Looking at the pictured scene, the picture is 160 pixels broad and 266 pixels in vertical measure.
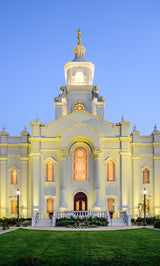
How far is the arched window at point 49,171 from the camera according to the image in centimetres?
3646

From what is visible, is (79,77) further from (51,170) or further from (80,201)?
(80,201)

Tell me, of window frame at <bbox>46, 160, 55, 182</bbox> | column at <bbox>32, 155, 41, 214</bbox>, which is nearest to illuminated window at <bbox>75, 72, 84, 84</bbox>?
window frame at <bbox>46, 160, 55, 182</bbox>

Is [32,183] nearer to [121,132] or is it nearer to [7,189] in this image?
[7,189]

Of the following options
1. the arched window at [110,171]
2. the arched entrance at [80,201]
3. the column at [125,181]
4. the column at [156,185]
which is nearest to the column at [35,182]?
the arched entrance at [80,201]

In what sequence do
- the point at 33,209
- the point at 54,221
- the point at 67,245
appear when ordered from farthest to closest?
the point at 33,209 < the point at 54,221 < the point at 67,245

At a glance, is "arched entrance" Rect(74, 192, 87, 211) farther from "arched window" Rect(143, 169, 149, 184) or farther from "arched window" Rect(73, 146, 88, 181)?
"arched window" Rect(143, 169, 149, 184)

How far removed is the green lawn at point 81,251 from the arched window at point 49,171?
16563mm

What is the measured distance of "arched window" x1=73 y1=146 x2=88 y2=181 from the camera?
119ft

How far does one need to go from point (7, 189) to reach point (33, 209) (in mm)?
5102

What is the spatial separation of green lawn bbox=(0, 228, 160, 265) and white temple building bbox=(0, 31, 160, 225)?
1530cm

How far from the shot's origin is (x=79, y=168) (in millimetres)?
36312

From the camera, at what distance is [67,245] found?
1728 centimetres

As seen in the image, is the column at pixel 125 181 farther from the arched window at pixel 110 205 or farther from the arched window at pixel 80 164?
the arched window at pixel 80 164

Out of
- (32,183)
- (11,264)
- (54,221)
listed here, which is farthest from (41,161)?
(11,264)
